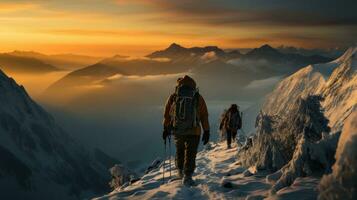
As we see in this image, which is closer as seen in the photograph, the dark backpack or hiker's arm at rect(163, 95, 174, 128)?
the dark backpack

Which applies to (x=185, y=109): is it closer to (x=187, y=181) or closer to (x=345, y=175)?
(x=187, y=181)

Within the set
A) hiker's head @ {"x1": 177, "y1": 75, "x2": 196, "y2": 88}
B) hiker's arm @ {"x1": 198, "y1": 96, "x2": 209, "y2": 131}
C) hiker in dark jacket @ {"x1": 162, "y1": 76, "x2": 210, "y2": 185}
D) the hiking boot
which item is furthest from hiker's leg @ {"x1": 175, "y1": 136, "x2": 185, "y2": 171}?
hiker's head @ {"x1": 177, "y1": 75, "x2": 196, "y2": 88}

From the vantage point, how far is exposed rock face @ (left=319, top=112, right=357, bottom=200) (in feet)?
20.9

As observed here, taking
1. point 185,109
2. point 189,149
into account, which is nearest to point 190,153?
point 189,149

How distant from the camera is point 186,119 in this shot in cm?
1369

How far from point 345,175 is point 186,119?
7.49 m

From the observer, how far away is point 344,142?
6.61m

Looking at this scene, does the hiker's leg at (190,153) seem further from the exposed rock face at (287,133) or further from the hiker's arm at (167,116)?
the exposed rock face at (287,133)

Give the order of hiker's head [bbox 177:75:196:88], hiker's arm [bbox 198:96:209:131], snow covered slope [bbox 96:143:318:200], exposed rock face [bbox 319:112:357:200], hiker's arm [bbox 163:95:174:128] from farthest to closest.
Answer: hiker's arm [bbox 163:95:174:128], hiker's arm [bbox 198:96:209:131], hiker's head [bbox 177:75:196:88], snow covered slope [bbox 96:143:318:200], exposed rock face [bbox 319:112:357:200]

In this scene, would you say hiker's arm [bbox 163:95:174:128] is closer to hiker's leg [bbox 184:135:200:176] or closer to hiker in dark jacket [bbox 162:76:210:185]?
hiker in dark jacket [bbox 162:76:210:185]

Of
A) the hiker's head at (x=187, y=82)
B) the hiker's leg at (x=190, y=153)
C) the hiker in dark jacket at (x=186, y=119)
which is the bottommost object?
the hiker's leg at (x=190, y=153)

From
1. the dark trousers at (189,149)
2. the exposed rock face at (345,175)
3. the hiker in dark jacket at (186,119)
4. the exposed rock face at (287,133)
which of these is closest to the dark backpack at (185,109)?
the hiker in dark jacket at (186,119)

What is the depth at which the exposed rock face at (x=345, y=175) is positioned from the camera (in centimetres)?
638

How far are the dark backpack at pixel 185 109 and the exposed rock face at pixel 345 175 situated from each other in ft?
23.2
